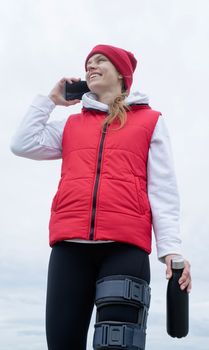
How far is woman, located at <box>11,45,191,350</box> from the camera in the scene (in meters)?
4.23

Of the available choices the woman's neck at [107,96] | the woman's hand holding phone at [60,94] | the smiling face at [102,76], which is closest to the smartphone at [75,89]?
the woman's hand holding phone at [60,94]

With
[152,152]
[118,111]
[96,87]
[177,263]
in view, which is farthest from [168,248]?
[96,87]

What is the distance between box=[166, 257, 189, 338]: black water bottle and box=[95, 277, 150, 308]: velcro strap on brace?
0.23 metres

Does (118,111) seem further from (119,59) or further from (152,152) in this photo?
(119,59)

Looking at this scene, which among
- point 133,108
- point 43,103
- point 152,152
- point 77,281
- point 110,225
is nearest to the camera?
point 110,225

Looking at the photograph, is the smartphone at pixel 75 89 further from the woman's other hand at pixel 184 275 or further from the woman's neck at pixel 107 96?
the woman's other hand at pixel 184 275

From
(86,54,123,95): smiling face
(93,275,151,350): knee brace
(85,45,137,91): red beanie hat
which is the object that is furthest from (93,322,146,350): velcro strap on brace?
(85,45,137,91): red beanie hat

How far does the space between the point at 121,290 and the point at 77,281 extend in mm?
424

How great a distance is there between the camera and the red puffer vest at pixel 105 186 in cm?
435

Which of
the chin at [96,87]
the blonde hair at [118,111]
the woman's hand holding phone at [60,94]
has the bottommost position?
the blonde hair at [118,111]

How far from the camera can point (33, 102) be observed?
5.19m

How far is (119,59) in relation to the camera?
205 inches

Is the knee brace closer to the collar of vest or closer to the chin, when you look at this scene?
the collar of vest

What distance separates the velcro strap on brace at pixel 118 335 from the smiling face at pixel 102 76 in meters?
1.98
